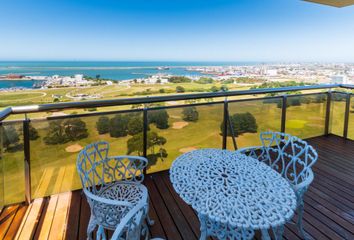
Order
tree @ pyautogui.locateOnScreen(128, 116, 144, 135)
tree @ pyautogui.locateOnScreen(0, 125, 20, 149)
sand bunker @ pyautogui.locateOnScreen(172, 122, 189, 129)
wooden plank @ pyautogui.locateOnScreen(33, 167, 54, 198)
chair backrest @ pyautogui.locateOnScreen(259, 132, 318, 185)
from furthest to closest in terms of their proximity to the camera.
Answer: sand bunker @ pyautogui.locateOnScreen(172, 122, 189, 129)
tree @ pyautogui.locateOnScreen(128, 116, 144, 135)
wooden plank @ pyautogui.locateOnScreen(33, 167, 54, 198)
tree @ pyautogui.locateOnScreen(0, 125, 20, 149)
chair backrest @ pyautogui.locateOnScreen(259, 132, 318, 185)

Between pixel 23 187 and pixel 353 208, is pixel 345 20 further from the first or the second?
pixel 23 187

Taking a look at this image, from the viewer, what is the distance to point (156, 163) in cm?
324

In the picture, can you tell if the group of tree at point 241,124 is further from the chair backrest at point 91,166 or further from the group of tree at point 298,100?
the chair backrest at point 91,166

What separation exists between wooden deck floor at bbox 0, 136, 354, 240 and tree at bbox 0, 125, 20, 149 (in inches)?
27.0

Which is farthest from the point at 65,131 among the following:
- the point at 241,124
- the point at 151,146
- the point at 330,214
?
the point at 330,214

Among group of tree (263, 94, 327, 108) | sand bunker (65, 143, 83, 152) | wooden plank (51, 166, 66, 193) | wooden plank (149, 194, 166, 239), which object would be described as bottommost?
wooden plank (149, 194, 166, 239)

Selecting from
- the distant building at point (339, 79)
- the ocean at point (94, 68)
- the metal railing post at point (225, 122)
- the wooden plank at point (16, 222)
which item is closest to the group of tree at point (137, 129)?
the metal railing post at point (225, 122)

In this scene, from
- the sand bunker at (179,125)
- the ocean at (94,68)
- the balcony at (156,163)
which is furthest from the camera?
the ocean at (94,68)

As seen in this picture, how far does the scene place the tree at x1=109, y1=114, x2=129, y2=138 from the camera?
116 inches

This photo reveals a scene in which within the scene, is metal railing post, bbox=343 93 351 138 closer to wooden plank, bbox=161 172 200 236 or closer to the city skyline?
wooden plank, bbox=161 172 200 236

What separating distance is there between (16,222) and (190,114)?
237 centimetres

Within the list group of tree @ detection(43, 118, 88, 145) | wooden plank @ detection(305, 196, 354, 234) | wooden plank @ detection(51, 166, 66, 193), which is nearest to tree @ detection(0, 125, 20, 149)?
group of tree @ detection(43, 118, 88, 145)

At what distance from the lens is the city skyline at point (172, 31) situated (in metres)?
16.0

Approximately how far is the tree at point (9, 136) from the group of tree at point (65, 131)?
0.27m
